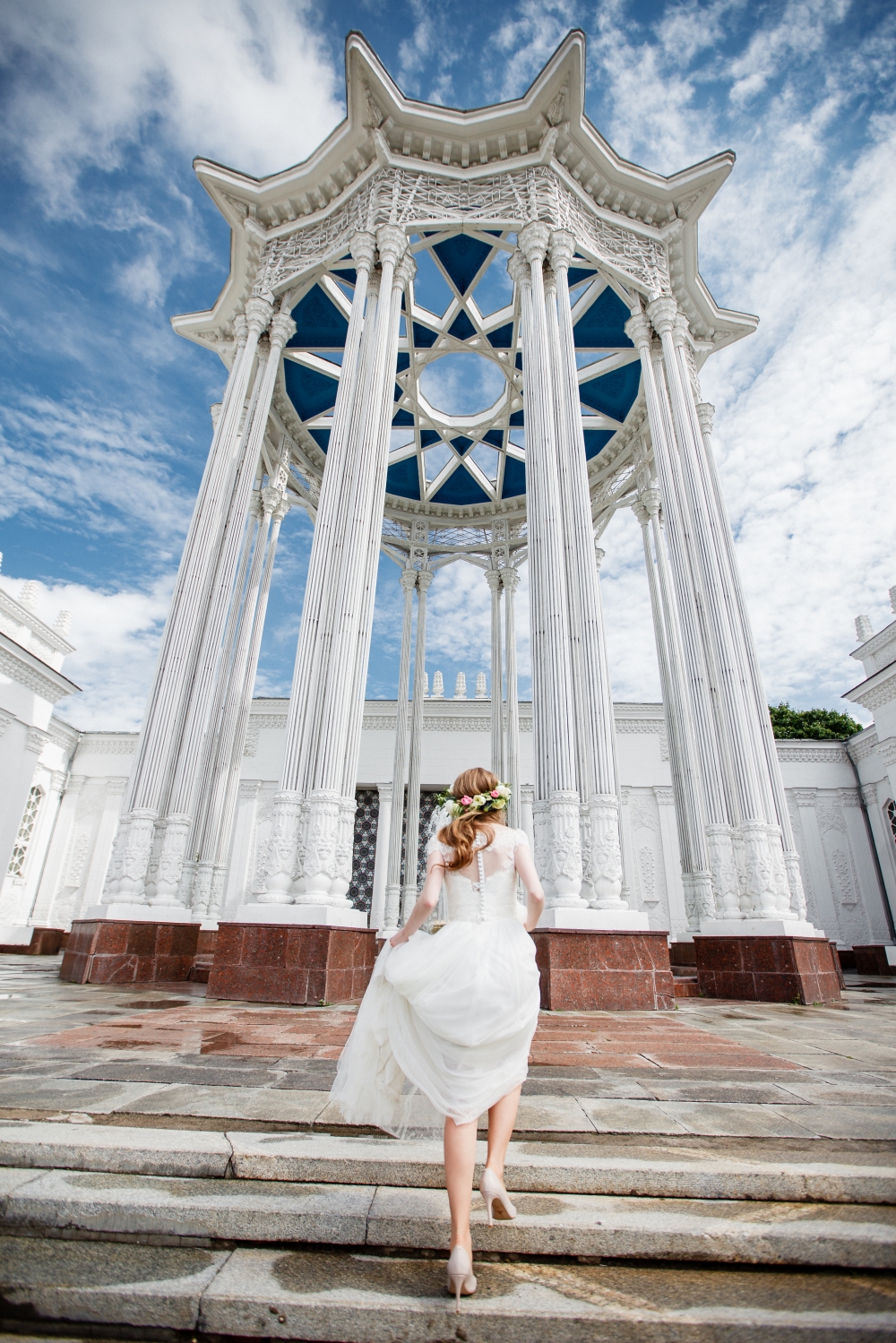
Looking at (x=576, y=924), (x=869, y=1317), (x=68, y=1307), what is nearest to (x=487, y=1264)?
(x=869, y=1317)

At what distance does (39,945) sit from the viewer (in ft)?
59.8

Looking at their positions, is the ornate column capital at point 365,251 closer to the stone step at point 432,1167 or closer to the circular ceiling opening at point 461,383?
the circular ceiling opening at point 461,383

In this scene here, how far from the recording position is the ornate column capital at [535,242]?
1092cm

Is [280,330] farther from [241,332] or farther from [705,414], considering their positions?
[705,414]

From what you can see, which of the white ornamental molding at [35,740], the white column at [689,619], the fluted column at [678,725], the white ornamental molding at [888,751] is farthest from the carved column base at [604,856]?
the white ornamental molding at [35,740]

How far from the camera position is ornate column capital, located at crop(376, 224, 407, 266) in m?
10.9

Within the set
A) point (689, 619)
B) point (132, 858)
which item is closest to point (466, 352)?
point (689, 619)

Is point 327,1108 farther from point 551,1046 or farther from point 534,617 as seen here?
point 534,617

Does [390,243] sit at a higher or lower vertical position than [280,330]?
lower

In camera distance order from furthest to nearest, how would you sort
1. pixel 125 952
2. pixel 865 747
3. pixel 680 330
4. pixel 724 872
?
pixel 865 747
pixel 680 330
pixel 724 872
pixel 125 952

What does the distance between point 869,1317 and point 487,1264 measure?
1.04 m

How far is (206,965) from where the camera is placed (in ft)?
32.8

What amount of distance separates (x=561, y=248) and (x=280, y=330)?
5.41 meters

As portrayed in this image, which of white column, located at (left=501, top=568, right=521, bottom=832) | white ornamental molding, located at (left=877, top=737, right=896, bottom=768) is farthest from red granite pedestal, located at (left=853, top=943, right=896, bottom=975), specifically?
white column, located at (left=501, top=568, right=521, bottom=832)
